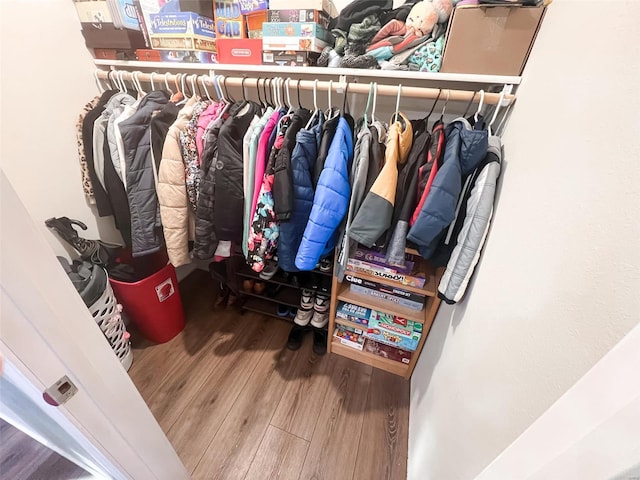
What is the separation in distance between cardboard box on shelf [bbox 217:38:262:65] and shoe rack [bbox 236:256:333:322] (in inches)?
40.7

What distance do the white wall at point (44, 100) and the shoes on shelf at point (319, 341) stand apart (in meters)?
1.35

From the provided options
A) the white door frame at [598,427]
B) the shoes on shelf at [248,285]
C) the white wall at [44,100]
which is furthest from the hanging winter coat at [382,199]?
the white wall at [44,100]

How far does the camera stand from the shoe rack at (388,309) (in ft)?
3.64

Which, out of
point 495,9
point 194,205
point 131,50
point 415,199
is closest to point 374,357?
point 415,199

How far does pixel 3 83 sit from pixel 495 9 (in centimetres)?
166

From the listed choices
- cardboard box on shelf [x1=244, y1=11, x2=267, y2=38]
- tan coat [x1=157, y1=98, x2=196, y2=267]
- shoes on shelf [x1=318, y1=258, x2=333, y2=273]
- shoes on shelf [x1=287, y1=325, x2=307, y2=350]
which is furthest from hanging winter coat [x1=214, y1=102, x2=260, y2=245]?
shoes on shelf [x1=287, y1=325, x2=307, y2=350]

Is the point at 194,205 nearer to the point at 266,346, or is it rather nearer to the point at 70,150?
the point at 70,150

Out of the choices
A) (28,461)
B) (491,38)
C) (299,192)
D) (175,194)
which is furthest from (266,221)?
(28,461)

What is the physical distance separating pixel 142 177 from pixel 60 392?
0.82 metres

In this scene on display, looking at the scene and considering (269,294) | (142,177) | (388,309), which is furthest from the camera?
(269,294)

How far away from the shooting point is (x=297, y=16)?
0.92 meters

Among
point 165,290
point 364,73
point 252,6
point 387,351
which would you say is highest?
point 252,6

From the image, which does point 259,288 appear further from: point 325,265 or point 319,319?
point 325,265

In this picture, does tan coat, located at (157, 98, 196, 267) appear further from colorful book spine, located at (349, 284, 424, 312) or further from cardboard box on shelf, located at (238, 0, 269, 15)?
colorful book spine, located at (349, 284, 424, 312)
